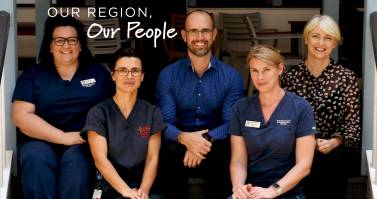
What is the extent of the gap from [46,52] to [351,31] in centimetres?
360

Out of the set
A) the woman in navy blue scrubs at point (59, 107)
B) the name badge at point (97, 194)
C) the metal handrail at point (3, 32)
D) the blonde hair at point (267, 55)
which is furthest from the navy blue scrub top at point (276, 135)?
the metal handrail at point (3, 32)

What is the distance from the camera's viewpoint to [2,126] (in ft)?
7.89

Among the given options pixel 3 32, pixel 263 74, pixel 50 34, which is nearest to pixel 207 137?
pixel 263 74

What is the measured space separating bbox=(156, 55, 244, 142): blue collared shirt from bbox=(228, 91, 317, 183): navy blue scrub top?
53 centimetres

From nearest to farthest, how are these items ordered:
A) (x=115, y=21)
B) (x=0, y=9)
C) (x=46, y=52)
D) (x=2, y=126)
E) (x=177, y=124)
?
(x=2, y=126), (x=0, y=9), (x=46, y=52), (x=177, y=124), (x=115, y=21)

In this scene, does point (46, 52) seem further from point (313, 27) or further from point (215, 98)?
point (313, 27)

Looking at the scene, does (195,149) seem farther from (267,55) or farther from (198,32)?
(198,32)

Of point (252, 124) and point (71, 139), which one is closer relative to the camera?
point (252, 124)

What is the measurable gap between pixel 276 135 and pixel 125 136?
2.90 ft

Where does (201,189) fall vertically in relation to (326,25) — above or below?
below

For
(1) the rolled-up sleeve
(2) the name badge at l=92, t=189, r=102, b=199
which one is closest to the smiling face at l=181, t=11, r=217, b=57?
(1) the rolled-up sleeve

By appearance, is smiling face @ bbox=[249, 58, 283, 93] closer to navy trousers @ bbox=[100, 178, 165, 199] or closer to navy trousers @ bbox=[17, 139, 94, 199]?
navy trousers @ bbox=[100, 178, 165, 199]

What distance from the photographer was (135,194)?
2371mm

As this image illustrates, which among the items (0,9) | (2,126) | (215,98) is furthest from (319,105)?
(0,9)
